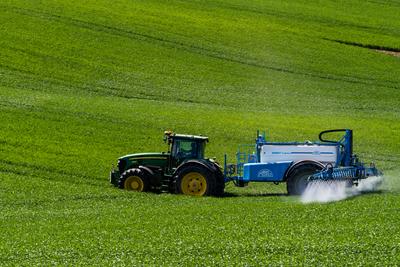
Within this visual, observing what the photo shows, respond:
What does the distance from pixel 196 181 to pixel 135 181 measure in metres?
2.15

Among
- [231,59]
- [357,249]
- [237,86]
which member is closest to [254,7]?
[231,59]

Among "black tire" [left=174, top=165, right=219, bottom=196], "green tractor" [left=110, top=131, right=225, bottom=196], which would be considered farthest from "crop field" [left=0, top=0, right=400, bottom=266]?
"green tractor" [left=110, top=131, right=225, bottom=196]

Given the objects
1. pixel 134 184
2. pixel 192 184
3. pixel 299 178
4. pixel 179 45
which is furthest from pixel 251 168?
pixel 179 45

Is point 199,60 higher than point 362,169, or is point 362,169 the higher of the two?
point 199,60

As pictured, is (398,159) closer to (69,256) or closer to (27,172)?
(27,172)

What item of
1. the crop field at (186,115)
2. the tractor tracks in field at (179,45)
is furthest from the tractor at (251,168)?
the tractor tracks in field at (179,45)

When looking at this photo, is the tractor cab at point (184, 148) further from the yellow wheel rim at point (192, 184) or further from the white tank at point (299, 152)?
the white tank at point (299, 152)

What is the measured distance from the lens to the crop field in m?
19.8

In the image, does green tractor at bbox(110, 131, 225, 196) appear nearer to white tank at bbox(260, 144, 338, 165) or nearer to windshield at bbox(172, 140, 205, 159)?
windshield at bbox(172, 140, 205, 159)

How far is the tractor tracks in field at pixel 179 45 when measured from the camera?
55.5 meters

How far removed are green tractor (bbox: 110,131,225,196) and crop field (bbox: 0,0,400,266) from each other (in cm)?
60

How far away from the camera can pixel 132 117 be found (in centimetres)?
4019

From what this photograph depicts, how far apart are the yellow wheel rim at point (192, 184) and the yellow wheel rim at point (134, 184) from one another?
5.08 feet

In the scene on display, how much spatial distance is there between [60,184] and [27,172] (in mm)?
2128
